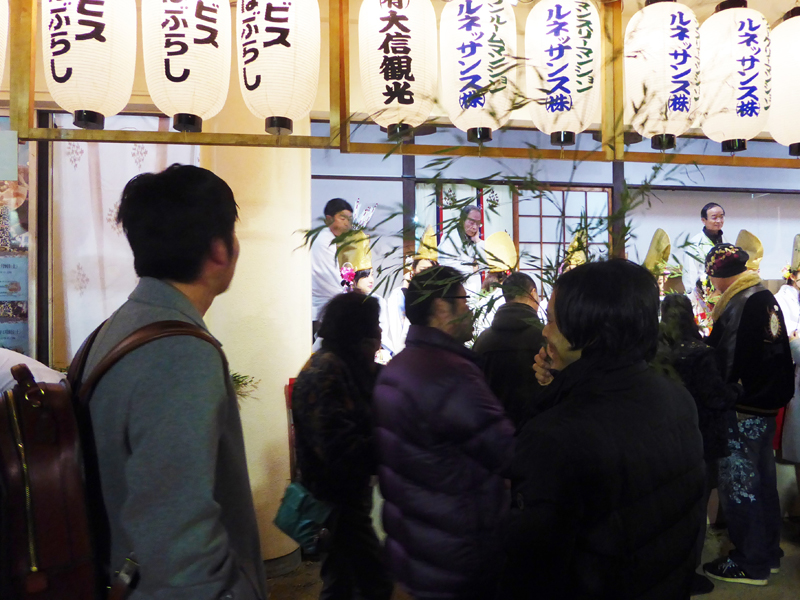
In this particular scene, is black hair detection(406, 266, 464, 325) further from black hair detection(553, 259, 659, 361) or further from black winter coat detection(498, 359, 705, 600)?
black winter coat detection(498, 359, 705, 600)

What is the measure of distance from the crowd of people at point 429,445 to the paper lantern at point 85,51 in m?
1.71

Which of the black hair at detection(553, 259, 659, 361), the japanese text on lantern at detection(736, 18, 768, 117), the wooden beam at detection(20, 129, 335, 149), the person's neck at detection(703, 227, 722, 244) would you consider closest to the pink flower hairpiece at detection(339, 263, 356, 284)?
the wooden beam at detection(20, 129, 335, 149)

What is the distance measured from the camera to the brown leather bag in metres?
1.06

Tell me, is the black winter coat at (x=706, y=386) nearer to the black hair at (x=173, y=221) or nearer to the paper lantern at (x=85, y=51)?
the black hair at (x=173, y=221)

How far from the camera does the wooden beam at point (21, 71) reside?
125 inches

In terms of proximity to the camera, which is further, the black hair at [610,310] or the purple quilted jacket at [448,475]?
the purple quilted jacket at [448,475]

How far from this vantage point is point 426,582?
2016mm

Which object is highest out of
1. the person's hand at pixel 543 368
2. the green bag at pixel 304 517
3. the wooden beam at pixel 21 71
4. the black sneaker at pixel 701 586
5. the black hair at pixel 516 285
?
the wooden beam at pixel 21 71

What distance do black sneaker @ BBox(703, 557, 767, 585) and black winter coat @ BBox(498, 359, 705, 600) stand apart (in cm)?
274

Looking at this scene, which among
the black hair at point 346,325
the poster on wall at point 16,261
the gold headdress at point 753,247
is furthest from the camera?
the gold headdress at point 753,247

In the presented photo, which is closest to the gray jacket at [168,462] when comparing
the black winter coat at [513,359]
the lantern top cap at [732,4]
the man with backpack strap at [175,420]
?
Result: the man with backpack strap at [175,420]

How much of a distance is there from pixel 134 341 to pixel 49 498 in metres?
0.28

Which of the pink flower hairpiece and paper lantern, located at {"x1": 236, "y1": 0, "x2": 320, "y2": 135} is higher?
paper lantern, located at {"x1": 236, "y1": 0, "x2": 320, "y2": 135}

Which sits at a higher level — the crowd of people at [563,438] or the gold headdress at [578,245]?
the gold headdress at [578,245]
